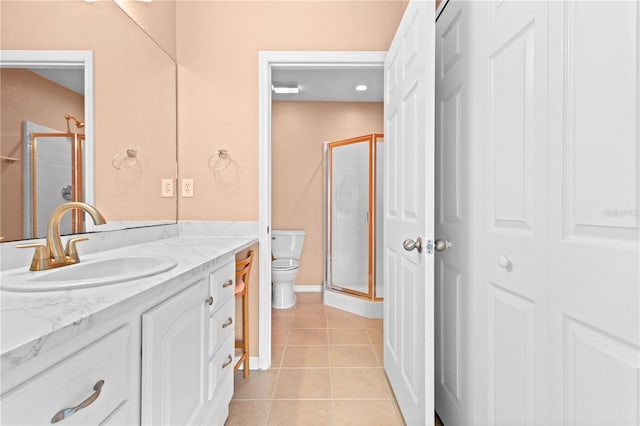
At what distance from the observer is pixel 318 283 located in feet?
13.3

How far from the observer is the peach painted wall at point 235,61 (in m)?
2.08

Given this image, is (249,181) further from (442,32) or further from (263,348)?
(442,32)

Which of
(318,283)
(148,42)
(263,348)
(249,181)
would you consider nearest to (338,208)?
(318,283)

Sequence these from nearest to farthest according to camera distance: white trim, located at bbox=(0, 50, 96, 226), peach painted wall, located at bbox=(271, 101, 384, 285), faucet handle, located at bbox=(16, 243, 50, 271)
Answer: faucet handle, located at bbox=(16, 243, 50, 271)
white trim, located at bbox=(0, 50, 96, 226)
peach painted wall, located at bbox=(271, 101, 384, 285)

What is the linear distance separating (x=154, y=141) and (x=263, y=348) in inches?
57.6

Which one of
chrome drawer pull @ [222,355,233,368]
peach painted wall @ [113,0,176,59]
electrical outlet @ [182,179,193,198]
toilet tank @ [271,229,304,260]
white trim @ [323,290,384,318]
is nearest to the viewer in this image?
chrome drawer pull @ [222,355,233,368]

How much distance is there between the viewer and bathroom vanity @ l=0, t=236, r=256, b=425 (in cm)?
52

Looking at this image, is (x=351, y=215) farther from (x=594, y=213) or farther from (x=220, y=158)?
(x=594, y=213)

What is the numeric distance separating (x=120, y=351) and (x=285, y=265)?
8.89ft

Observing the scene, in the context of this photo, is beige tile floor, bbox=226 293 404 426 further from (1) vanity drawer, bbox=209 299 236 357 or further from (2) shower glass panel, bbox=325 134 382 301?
(2) shower glass panel, bbox=325 134 382 301

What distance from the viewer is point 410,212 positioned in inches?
58.2

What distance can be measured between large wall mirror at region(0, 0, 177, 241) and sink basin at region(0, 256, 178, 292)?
0.73ft

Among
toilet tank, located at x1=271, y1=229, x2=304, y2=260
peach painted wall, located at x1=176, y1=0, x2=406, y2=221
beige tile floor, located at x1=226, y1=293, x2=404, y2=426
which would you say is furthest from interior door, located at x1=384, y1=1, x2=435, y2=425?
toilet tank, located at x1=271, y1=229, x2=304, y2=260

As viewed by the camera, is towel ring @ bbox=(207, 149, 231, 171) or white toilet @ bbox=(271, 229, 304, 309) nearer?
towel ring @ bbox=(207, 149, 231, 171)
